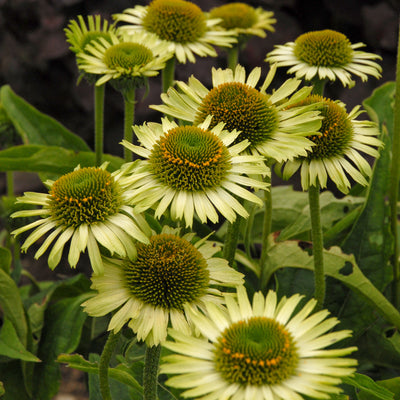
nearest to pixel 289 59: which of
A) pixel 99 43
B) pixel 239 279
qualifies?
pixel 99 43

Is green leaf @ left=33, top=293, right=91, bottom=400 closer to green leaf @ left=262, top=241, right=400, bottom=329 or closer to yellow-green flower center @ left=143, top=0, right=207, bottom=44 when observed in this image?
green leaf @ left=262, top=241, right=400, bottom=329

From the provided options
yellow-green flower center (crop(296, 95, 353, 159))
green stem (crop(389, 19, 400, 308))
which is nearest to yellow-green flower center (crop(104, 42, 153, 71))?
yellow-green flower center (crop(296, 95, 353, 159))

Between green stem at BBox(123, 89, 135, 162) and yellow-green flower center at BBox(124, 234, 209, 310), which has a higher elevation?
green stem at BBox(123, 89, 135, 162)

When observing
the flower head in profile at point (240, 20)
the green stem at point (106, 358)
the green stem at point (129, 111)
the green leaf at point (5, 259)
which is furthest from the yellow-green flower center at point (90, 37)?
the green stem at point (106, 358)

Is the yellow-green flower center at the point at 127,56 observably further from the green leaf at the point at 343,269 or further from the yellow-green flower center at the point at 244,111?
the green leaf at the point at 343,269

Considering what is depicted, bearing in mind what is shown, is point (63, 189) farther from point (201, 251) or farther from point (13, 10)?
point (13, 10)

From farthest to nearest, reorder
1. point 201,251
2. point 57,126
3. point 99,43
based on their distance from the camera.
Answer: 1. point 57,126
2. point 99,43
3. point 201,251

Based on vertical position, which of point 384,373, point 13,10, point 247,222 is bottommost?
point 384,373

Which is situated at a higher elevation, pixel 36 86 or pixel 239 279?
pixel 36 86
